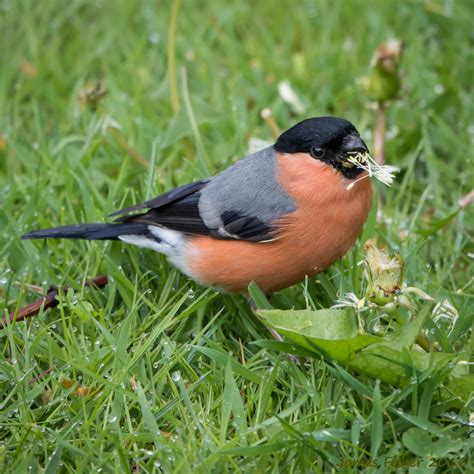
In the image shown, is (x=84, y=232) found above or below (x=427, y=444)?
above

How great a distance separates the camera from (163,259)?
3797 millimetres

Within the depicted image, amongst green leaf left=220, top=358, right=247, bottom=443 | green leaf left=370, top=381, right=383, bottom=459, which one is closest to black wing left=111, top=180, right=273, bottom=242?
green leaf left=220, top=358, right=247, bottom=443

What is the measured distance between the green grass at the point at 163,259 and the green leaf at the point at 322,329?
10 cm

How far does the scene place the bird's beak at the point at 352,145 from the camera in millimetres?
3371

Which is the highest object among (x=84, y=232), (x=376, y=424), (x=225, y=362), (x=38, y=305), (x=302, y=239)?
(x=84, y=232)

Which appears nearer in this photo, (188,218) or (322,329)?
(322,329)

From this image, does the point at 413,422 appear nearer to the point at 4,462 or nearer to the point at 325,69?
the point at 4,462

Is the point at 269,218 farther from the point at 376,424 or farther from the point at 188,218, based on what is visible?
the point at 376,424

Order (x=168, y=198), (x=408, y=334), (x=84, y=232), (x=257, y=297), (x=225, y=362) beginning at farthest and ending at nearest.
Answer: (x=168, y=198) < (x=84, y=232) < (x=257, y=297) < (x=225, y=362) < (x=408, y=334)

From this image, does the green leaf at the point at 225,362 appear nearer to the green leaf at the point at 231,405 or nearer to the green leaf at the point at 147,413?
the green leaf at the point at 231,405

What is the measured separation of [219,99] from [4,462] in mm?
3031

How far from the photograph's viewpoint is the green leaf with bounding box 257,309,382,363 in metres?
2.74

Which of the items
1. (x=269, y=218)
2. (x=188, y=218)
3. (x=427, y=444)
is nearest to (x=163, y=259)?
(x=188, y=218)

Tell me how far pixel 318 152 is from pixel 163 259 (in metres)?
0.92
